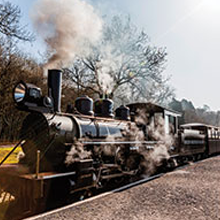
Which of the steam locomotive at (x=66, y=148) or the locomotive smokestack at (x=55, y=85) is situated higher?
the locomotive smokestack at (x=55, y=85)

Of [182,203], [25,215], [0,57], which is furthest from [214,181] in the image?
[0,57]

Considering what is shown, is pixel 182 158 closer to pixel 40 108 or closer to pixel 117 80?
pixel 40 108

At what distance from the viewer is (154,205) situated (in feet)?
17.2

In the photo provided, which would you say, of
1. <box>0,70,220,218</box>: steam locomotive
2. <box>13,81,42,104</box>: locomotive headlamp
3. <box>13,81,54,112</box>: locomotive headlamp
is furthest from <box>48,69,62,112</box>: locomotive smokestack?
<box>13,81,42,104</box>: locomotive headlamp

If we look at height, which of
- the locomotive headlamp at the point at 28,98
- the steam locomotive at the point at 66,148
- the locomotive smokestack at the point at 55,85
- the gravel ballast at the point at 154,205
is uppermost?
the locomotive smokestack at the point at 55,85

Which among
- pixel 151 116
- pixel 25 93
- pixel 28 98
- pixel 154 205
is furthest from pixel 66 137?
pixel 151 116

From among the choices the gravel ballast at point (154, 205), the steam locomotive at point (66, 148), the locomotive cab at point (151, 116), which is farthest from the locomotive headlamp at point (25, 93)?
the locomotive cab at point (151, 116)

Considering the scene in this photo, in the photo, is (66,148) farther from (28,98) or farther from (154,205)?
(154,205)

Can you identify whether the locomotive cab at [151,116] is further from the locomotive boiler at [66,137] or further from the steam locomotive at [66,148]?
the locomotive boiler at [66,137]

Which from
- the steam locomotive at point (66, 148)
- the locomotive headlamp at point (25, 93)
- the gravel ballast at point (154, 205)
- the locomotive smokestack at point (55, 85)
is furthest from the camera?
the locomotive smokestack at point (55, 85)

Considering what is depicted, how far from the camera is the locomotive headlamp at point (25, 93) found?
5.28m

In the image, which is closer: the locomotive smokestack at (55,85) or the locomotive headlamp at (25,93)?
the locomotive headlamp at (25,93)

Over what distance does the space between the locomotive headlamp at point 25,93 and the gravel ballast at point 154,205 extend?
2.63 metres

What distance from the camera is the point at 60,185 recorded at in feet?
17.4
